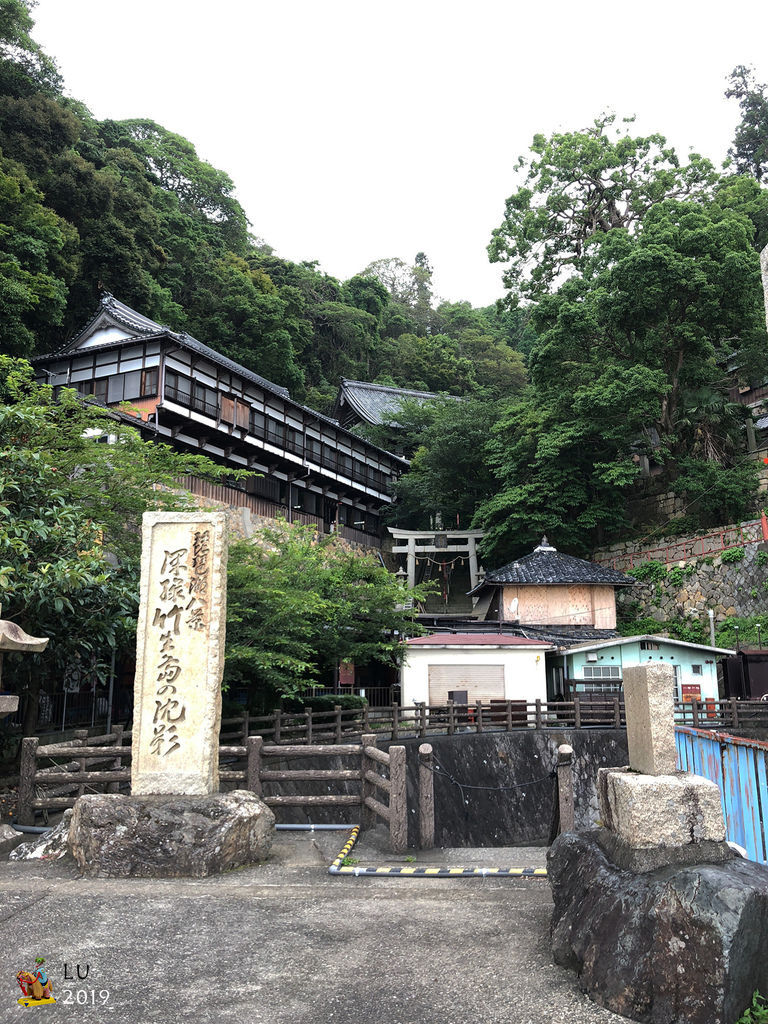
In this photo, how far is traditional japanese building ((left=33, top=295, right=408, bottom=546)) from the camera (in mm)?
27953

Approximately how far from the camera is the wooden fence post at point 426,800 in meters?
9.61

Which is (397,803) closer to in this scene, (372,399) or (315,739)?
(315,739)

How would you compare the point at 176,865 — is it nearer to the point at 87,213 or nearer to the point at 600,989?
the point at 600,989

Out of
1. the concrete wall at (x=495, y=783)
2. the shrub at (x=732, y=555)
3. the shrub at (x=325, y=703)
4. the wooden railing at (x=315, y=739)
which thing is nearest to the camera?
the wooden railing at (x=315, y=739)

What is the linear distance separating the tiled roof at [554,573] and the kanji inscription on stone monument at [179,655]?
2153 cm

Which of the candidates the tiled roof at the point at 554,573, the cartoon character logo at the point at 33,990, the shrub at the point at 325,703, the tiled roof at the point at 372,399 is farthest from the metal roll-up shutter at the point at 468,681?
the tiled roof at the point at 372,399

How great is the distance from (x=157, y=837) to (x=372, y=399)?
143ft

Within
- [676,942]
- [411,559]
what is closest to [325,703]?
[411,559]

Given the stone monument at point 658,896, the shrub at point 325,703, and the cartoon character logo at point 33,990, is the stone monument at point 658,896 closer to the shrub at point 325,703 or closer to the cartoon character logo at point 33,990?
the cartoon character logo at point 33,990

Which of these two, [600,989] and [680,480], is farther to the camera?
[680,480]

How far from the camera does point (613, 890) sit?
4152 mm

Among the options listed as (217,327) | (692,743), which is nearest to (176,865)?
(692,743)

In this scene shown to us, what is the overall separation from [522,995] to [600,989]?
1.45 ft

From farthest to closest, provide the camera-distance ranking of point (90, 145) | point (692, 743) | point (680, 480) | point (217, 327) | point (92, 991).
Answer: point (217, 327)
point (90, 145)
point (680, 480)
point (692, 743)
point (92, 991)
